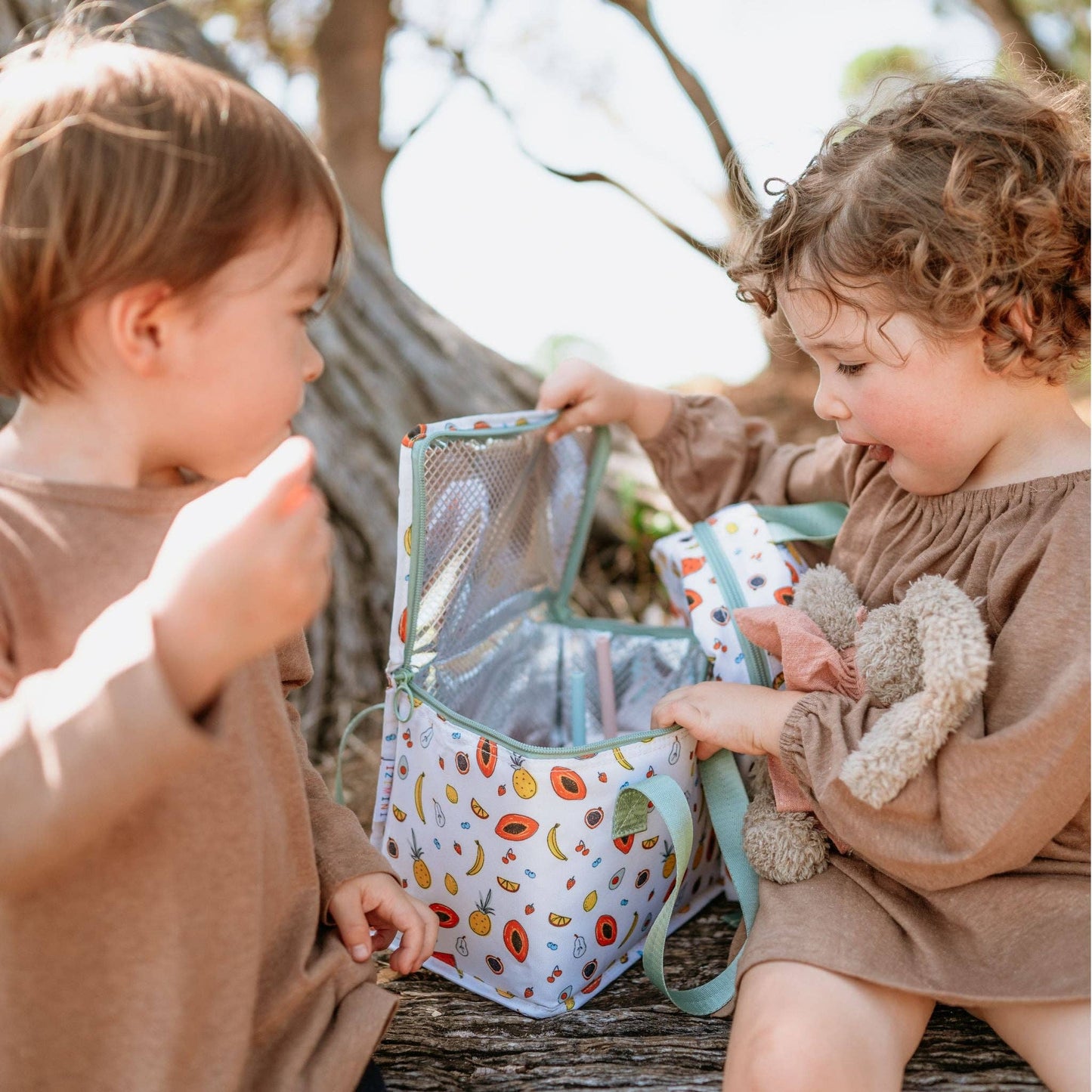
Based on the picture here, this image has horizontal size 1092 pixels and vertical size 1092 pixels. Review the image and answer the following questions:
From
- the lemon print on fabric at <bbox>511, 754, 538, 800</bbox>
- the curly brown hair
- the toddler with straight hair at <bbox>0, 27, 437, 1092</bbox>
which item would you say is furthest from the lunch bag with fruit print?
the curly brown hair

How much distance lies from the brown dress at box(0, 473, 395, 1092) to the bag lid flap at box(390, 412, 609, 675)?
1.52ft

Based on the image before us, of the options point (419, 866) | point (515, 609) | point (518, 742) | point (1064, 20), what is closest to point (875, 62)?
point (1064, 20)

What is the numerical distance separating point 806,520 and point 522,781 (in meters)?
0.71

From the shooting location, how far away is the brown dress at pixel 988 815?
1183 millimetres

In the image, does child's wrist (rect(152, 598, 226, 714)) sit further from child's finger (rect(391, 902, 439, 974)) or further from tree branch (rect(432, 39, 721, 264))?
tree branch (rect(432, 39, 721, 264))

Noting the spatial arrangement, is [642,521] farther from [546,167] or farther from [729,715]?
[546,167]

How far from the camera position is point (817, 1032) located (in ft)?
3.86

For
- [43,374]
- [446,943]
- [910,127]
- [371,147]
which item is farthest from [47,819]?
[371,147]

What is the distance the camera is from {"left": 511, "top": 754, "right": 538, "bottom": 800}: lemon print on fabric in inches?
54.2

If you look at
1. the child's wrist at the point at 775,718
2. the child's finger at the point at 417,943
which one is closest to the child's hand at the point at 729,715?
the child's wrist at the point at 775,718

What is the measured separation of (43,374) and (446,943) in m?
0.98

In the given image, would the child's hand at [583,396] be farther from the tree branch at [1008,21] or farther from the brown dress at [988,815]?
the tree branch at [1008,21]

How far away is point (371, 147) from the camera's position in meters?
4.98

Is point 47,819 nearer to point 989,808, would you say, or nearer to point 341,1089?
point 341,1089
